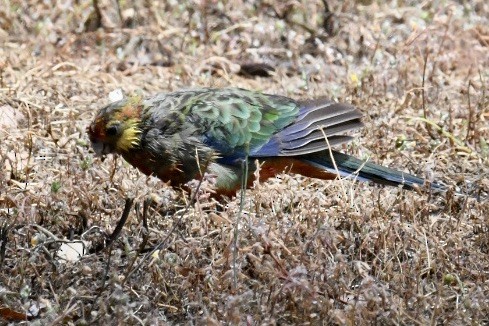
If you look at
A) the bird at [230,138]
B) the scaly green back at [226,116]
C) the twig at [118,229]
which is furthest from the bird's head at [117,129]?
the twig at [118,229]

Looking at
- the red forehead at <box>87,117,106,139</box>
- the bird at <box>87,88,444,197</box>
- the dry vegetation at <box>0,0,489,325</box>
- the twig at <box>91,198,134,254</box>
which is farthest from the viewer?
the red forehead at <box>87,117,106,139</box>

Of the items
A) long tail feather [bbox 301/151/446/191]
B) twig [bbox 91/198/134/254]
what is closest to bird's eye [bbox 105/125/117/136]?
twig [bbox 91/198/134/254]

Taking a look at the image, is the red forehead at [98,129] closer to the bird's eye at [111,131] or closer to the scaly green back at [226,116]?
the bird's eye at [111,131]

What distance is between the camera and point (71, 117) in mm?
7258

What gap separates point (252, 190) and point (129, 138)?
931mm

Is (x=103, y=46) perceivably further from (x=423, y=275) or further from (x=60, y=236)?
(x=423, y=275)

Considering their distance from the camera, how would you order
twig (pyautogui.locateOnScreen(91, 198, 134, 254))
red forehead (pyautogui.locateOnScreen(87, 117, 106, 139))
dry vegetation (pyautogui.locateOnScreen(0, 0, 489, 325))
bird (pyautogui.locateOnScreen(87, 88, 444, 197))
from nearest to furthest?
dry vegetation (pyautogui.locateOnScreen(0, 0, 489, 325)), twig (pyautogui.locateOnScreen(91, 198, 134, 254)), bird (pyautogui.locateOnScreen(87, 88, 444, 197)), red forehead (pyautogui.locateOnScreen(87, 117, 106, 139))

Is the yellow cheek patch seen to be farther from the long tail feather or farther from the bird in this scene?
the long tail feather

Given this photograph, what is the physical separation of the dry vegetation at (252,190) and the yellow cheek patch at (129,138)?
0.21m

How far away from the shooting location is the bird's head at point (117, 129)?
20.7 ft

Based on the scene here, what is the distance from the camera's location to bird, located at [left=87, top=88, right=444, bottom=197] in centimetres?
623

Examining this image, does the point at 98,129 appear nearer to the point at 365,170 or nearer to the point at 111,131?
the point at 111,131

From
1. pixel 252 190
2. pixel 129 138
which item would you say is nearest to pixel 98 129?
pixel 129 138

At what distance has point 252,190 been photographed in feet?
19.4
